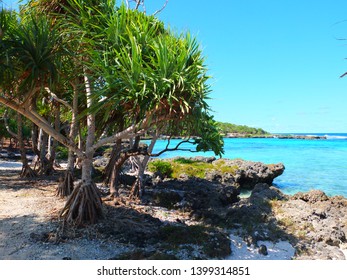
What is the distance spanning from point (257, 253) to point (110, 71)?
4493 millimetres

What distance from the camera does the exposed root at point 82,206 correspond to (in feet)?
20.5

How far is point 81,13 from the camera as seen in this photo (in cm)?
600

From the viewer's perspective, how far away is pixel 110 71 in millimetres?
5434

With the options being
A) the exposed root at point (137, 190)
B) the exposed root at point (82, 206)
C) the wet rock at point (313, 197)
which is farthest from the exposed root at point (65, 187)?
the wet rock at point (313, 197)

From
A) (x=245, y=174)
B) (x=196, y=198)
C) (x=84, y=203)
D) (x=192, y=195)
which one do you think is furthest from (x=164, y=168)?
(x=84, y=203)

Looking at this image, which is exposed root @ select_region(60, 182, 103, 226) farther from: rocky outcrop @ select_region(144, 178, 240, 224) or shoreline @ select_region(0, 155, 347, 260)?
rocky outcrop @ select_region(144, 178, 240, 224)

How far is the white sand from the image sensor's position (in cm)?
593

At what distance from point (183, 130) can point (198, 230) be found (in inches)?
84.4

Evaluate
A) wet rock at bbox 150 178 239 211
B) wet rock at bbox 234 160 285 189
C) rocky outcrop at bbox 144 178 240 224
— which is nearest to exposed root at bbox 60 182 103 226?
rocky outcrop at bbox 144 178 240 224

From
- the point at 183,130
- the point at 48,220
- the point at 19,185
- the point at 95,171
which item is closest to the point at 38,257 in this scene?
the point at 48,220

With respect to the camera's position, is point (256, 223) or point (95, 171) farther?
point (95, 171)

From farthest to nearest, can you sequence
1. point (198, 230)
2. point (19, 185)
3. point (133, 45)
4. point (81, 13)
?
point (19, 185)
point (198, 230)
point (81, 13)
point (133, 45)

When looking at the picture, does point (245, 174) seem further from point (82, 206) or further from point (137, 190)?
point (82, 206)
